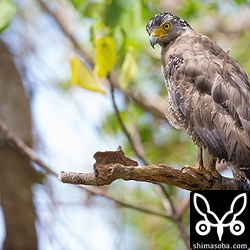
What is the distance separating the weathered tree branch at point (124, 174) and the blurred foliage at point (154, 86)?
1.79m

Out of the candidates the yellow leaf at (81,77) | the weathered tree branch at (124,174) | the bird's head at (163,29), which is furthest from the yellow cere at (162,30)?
the weathered tree branch at (124,174)

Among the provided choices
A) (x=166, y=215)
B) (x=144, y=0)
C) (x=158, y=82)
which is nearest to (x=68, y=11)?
(x=158, y=82)

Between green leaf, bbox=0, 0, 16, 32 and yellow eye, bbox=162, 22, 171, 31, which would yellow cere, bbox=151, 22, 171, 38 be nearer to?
yellow eye, bbox=162, 22, 171, 31

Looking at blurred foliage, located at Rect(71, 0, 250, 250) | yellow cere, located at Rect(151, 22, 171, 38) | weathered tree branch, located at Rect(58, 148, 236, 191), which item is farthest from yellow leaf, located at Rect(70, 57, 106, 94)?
weathered tree branch, located at Rect(58, 148, 236, 191)

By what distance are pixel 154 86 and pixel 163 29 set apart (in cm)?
253

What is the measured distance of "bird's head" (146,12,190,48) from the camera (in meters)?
6.17

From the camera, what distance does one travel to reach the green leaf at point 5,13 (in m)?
5.66

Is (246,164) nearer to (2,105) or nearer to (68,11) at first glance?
(2,105)

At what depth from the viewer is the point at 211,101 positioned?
5.44 meters

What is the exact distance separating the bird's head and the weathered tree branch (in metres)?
1.32

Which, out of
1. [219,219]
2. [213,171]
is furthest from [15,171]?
[219,219]

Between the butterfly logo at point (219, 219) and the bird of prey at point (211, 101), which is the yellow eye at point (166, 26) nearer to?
the bird of prey at point (211, 101)

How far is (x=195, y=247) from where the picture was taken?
17.3 ft

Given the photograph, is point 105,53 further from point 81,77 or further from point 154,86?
point 154,86
